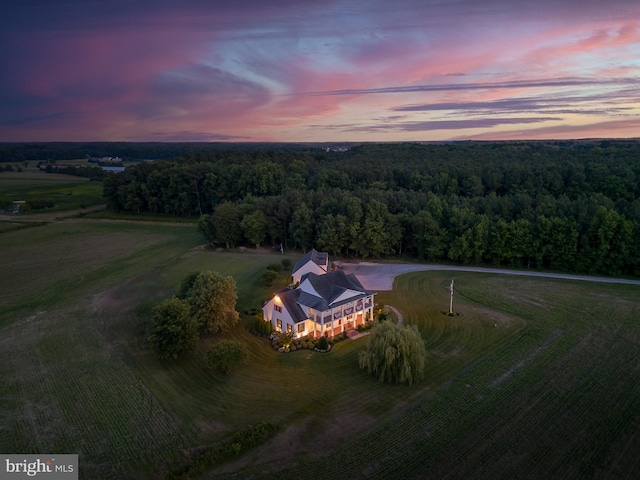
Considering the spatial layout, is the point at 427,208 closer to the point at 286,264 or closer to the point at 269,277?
the point at 286,264

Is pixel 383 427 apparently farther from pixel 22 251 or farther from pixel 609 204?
pixel 22 251

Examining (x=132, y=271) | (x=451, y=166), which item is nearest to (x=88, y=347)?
(x=132, y=271)

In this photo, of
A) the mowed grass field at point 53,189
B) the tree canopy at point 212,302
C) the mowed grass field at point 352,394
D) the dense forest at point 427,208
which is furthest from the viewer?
the mowed grass field at point 53,189

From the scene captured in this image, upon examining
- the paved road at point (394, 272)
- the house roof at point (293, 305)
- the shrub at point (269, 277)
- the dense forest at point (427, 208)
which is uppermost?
the dense forest at point (427, 208)

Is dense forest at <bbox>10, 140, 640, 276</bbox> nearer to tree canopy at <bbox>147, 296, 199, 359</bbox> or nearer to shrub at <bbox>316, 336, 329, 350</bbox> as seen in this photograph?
shrub at <bbox>316, 336, 329, 350</bbox>

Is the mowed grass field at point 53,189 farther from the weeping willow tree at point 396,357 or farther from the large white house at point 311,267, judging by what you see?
the weeping willow tree at point 396,357

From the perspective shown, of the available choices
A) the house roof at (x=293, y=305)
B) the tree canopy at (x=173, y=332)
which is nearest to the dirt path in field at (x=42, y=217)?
the tree canopy at (x=173, y=332)
